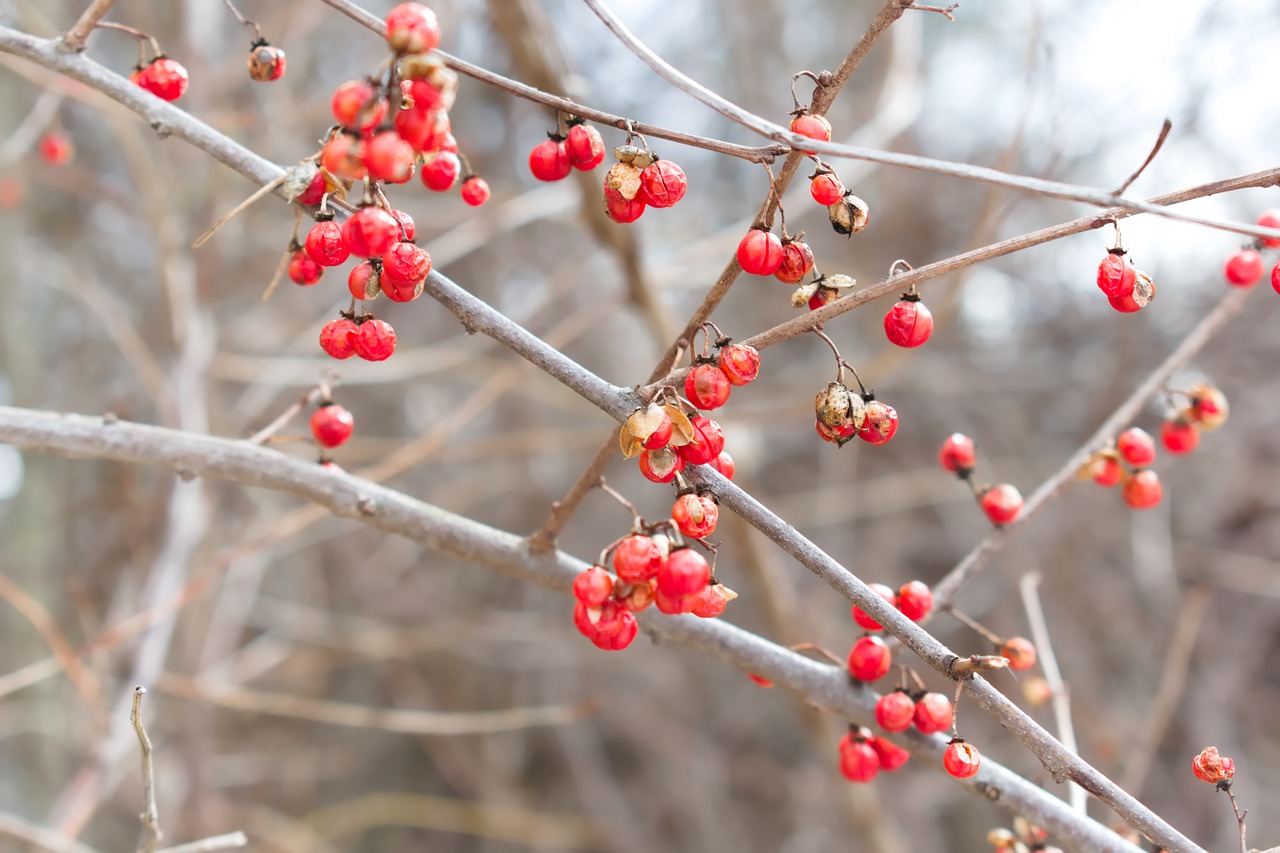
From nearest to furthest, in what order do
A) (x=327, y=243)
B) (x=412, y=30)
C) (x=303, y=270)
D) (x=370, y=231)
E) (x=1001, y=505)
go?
(x=412, y=30) < (x=370, y=231) < (x=327, y=243) < (x=303, y=270) < (x=1001, y=505)

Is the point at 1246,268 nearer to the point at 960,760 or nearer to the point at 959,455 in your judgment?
the point at 959,455

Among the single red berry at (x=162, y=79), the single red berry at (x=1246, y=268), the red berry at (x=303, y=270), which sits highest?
the single red berry at (x=1246, y=268)

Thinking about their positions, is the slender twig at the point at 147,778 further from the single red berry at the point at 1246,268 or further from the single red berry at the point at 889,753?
the single red berry at the point at 1246,268

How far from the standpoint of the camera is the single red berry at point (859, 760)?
1.23 meters

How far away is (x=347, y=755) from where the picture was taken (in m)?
4.07

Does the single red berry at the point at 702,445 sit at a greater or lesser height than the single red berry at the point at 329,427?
lesser

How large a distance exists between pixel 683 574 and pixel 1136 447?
878 millimetres

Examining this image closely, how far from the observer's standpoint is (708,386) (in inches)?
33.6

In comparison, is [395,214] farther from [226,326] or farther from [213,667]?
[226,326]

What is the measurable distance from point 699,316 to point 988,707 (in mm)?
470

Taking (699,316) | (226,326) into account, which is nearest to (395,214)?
(699,316)

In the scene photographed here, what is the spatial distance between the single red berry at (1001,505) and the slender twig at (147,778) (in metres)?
1.08

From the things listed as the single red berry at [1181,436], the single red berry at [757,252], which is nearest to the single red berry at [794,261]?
the single red berry at [757,252]

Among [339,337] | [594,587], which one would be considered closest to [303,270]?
[339,337]
